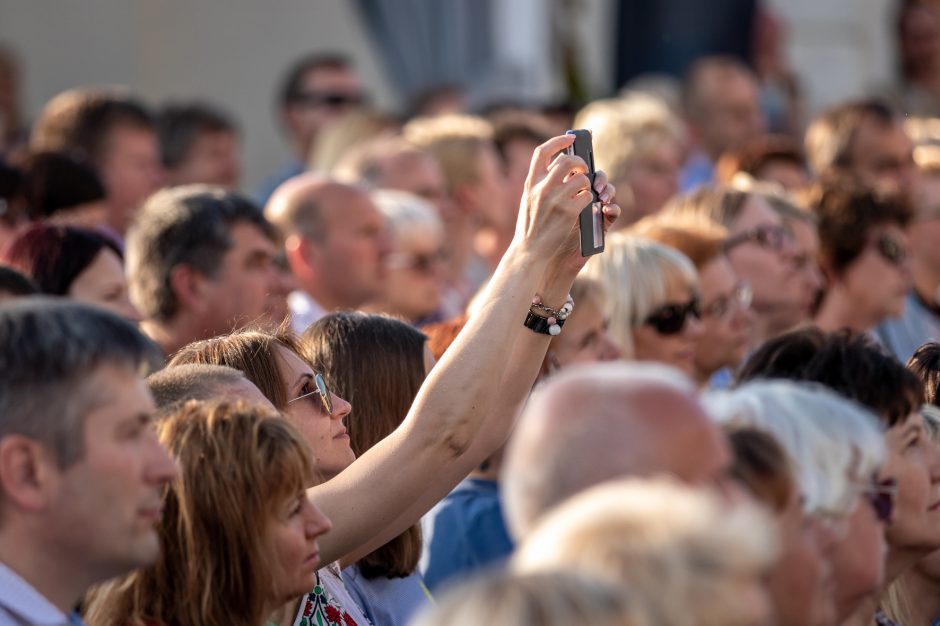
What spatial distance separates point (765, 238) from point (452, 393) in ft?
10.9

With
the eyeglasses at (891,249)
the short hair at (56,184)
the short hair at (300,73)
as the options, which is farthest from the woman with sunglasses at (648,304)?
the short hair at (300,73)

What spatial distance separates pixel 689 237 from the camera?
557 cm

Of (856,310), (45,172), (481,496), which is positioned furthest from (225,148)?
(481,496)

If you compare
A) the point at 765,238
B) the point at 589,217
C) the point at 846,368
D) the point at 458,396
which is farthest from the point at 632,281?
the point at 458,396

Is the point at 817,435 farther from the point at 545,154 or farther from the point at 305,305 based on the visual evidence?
the point at 305,305

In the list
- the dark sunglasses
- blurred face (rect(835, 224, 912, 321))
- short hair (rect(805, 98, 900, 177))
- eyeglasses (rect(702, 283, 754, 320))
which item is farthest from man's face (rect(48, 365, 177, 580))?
short hair (rect(805, 98, 900, 177))

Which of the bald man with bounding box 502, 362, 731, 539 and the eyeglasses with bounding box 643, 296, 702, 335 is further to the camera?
the eyeglasses with bounding box 643, 296, 702, 335

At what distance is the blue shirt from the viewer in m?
A: 3.91

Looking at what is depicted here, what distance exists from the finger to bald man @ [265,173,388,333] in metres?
2.99

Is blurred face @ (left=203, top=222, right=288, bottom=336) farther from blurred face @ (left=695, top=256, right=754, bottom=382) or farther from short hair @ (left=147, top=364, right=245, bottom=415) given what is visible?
short hair @ (left=147, top=364, right=245, bottom=415)

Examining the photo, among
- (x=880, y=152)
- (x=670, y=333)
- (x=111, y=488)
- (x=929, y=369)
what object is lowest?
(x=880, y=152)

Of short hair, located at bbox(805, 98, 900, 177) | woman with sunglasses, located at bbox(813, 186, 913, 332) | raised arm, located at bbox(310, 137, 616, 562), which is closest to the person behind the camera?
raised arm, located at bbox(310, 137, 616, 562)

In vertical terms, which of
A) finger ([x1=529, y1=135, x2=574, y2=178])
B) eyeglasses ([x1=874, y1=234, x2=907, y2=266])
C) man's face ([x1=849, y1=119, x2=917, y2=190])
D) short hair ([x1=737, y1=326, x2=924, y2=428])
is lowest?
man's face ([x1=849, y1=119, x2=917, y2=190])

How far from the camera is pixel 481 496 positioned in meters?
4.05
